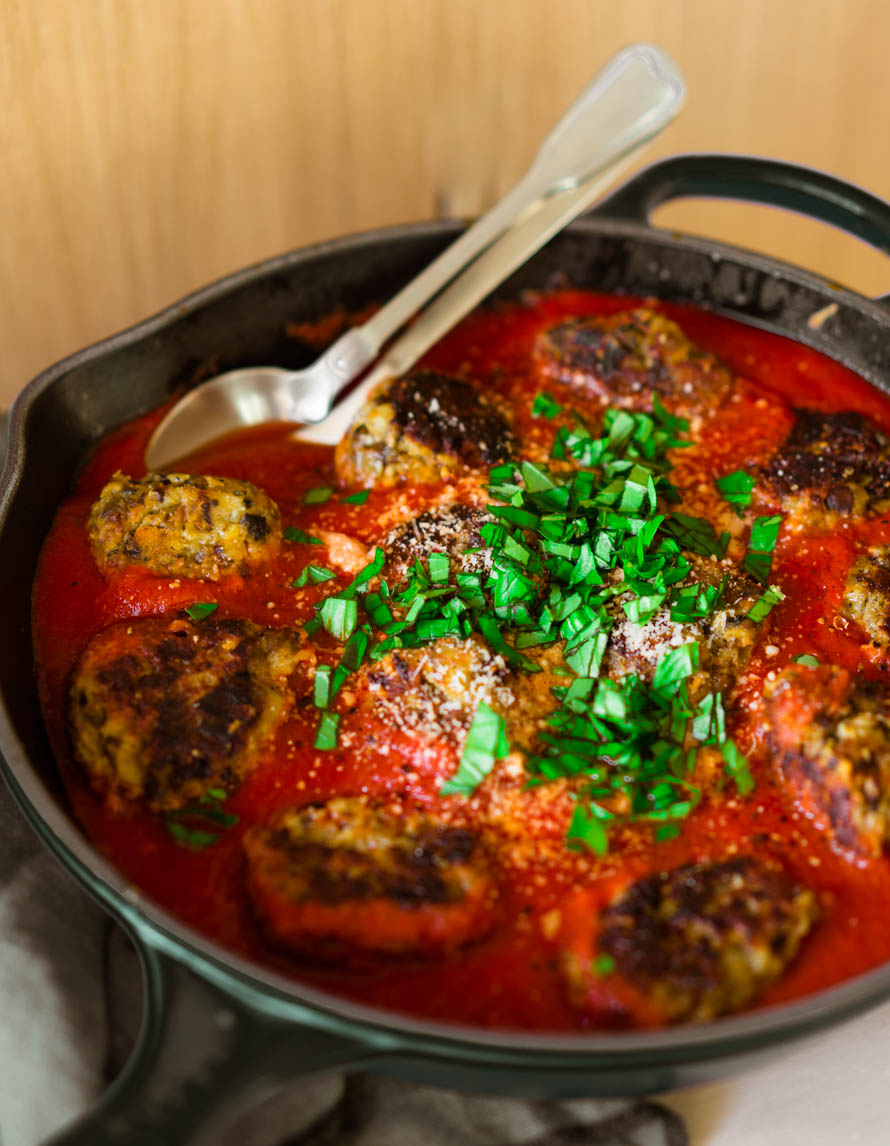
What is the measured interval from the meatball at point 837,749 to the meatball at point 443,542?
546 mm

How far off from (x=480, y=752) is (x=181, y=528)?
682 millimetres

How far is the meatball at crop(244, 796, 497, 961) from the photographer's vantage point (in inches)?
59.0

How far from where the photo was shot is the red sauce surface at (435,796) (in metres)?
1.52

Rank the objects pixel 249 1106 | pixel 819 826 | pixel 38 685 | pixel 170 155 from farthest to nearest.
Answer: pixel 170 155 → pixel 38 685 → pixel 819 826 → pixel 249 1106

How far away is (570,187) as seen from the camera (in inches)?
98.1

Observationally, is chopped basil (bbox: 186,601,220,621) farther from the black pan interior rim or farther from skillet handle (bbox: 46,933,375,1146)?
skillet handle (bbox: 46,933,375,1146)

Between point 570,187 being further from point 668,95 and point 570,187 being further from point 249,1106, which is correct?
point 249,1106

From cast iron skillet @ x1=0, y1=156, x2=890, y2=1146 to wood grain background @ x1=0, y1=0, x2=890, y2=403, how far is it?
799mm

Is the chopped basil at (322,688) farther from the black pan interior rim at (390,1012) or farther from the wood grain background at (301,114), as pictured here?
the wood grain background at (301,114)

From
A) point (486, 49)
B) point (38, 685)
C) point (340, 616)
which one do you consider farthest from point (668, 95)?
point (38, 685)

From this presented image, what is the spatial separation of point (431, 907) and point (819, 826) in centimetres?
61

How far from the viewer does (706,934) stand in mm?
1477

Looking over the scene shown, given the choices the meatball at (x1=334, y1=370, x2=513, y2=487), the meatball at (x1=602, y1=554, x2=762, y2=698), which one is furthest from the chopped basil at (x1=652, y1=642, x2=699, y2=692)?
the meatball at (x1=334, y1=370, x2=513, y2=487)

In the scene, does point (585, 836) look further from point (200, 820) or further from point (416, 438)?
point (416, 438)
